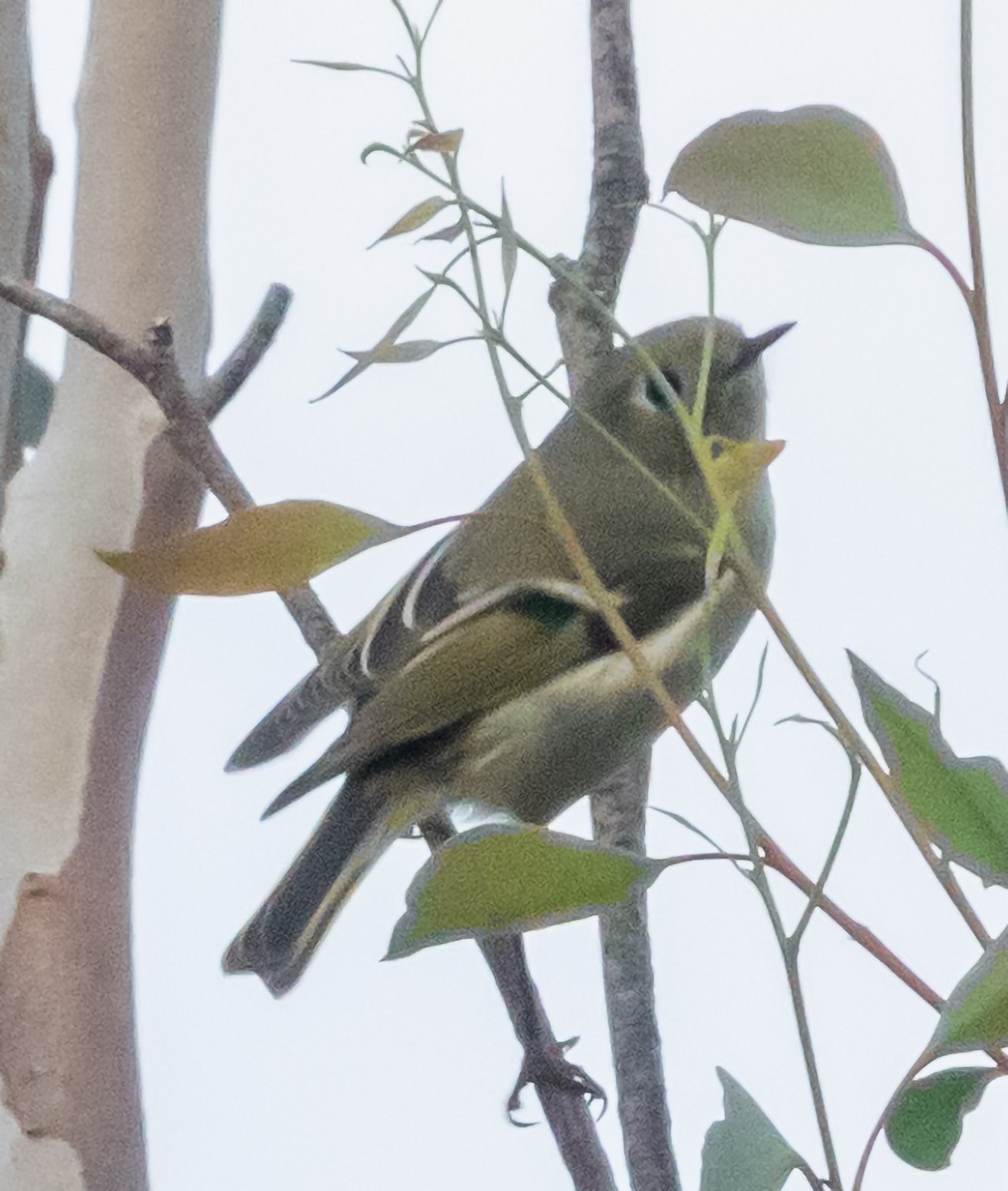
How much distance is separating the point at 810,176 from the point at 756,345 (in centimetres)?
49

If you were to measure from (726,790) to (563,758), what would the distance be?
14.3 inches

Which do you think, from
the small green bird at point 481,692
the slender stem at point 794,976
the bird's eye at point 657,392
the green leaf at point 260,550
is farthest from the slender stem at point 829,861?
the bird's eye at point 657,392

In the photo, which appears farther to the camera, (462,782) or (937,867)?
(462,782)

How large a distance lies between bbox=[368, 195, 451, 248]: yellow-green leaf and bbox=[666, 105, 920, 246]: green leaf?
7cm

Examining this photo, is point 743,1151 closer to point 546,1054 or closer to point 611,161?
point 546,1054

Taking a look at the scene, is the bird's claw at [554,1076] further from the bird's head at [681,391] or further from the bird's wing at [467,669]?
the bird's head at [681,391]

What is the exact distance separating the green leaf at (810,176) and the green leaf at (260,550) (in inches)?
3.8

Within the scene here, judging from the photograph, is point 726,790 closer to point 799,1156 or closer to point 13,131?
point 799,1156

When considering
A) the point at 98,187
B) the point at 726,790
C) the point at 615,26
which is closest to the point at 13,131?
the point at 98,187

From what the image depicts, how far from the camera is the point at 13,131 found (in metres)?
0.53

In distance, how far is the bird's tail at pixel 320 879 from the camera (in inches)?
22.4

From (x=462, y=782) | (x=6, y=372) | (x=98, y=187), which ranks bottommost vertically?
(x=462, y=782)

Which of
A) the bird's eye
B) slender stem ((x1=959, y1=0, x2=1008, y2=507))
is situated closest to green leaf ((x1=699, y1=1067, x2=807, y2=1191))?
slender stem ((x1=959, y1=0, x2=1008, y2=507))

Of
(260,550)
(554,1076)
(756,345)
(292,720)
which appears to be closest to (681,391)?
(756,345)
